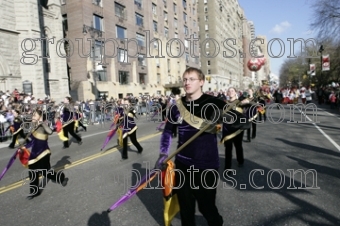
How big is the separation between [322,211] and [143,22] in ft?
138

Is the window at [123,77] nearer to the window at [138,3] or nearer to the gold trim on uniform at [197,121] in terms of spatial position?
the window at [138,3]

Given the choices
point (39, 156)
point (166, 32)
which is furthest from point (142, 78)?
point (39, 156)

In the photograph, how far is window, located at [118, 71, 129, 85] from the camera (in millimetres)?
35062

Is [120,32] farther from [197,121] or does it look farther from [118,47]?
[197,121]

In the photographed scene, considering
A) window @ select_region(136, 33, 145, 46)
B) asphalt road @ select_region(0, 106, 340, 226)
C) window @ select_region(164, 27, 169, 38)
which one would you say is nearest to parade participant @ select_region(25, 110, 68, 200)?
asphalt road @ select_region(0, 106, 340, 226)

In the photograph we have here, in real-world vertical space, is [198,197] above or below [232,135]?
below

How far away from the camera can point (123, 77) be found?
35.8m

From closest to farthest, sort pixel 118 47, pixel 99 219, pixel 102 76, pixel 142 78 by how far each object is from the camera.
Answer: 1. pixel 99 219
2. pixel 102 76
3. pixel 118 47
4. pixel 142 78

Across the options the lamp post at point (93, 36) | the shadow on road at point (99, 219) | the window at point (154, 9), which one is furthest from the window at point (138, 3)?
the shadow on road at point (99, 219)

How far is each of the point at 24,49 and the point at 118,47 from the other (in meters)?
14.8

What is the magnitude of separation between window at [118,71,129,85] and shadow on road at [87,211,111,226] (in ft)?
105

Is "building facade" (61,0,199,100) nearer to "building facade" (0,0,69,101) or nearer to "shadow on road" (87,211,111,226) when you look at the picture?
"building facade" (0,0,69,101)

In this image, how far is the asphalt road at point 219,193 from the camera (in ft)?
12.5

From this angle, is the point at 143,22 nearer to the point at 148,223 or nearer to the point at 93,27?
→ the point at 93,27
